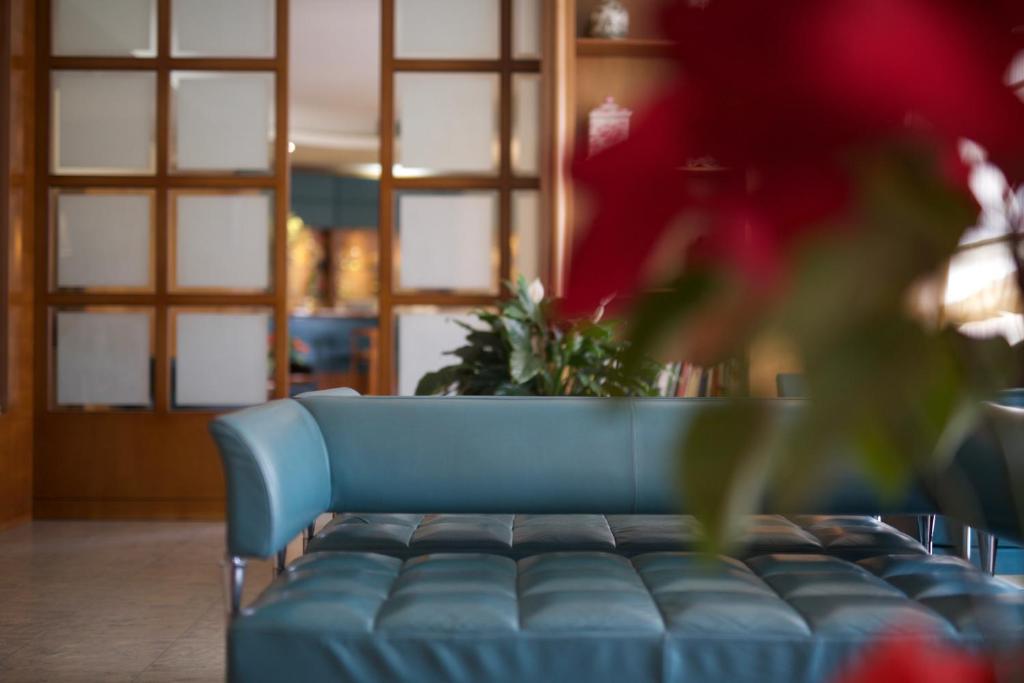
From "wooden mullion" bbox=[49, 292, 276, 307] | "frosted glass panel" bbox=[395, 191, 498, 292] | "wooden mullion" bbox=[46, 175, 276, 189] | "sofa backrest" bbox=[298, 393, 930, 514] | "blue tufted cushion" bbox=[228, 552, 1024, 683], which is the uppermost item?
"wooden mullion" bbox=[46, 175, 276, 189]

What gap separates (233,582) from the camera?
5.48ft

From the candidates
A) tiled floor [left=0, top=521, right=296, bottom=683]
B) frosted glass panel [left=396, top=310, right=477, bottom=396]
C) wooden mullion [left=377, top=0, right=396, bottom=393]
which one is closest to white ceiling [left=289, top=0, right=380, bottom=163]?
wooden mullion [left=377, top=0, right=396, bottom=393]

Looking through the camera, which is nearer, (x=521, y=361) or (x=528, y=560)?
(x=528, y=560)

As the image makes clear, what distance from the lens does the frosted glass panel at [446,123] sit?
426 centimetres

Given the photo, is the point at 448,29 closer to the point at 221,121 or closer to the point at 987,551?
the point at 221,121

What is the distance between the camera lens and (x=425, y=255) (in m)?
4.29

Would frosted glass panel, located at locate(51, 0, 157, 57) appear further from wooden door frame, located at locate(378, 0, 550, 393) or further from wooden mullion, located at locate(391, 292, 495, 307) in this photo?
wooden mullion, located at locate(391, 292, 495, 307)

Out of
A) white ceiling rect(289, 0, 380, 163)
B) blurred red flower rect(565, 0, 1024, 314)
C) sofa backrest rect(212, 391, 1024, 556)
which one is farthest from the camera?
white ceiling rect(289, 0, 380, 163)

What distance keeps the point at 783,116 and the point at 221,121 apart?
446cm

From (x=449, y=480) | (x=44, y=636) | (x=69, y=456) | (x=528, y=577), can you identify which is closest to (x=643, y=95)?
(x=528, y=577)

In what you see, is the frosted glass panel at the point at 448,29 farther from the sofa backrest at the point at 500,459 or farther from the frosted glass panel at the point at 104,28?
the sofa backrest at the point at 500,459

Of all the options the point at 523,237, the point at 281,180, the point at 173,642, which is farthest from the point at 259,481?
the point at 281,180

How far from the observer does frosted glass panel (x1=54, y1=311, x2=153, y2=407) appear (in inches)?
167

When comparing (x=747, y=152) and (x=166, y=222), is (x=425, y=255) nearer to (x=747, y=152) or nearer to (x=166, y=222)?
(x=166, y=222)
